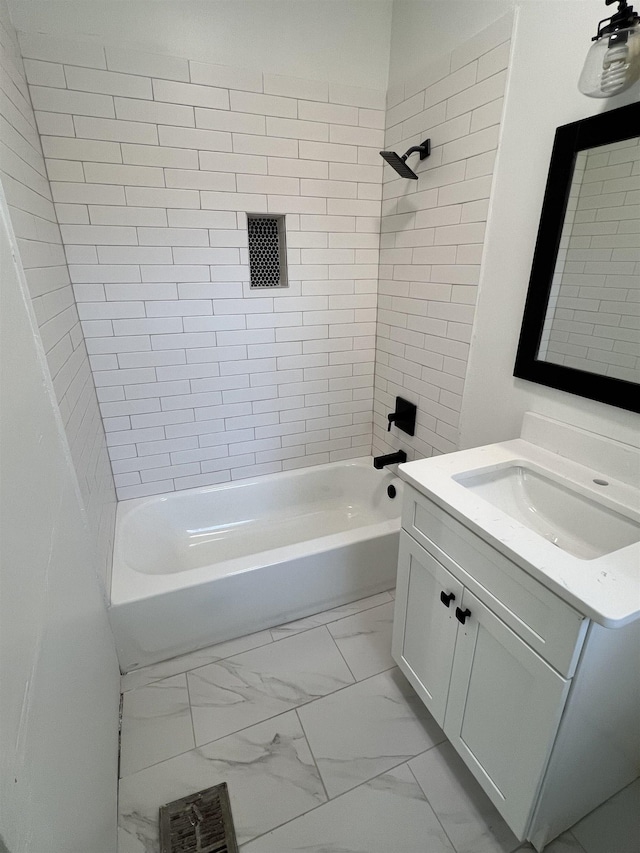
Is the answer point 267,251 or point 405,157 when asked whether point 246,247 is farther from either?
point 405,157

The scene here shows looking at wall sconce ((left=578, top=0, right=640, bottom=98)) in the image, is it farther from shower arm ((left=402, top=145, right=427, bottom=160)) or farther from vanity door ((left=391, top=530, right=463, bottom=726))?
vanity door ((left=391, top=530, right=463, bottom=726))

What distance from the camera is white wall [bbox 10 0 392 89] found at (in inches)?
59.7

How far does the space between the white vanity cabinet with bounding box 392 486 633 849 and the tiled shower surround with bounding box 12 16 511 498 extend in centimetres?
79

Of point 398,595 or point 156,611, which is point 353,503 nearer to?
point 398,595

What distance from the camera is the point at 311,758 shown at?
1.33 meters

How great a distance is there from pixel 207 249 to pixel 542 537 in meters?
1.80

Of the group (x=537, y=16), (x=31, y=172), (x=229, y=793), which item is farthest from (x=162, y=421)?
(x=537, y=16)

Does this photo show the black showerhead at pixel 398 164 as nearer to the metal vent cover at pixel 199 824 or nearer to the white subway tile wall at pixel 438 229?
the white subway tile wall at pixel 438 229

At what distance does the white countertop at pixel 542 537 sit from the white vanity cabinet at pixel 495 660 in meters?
0.05

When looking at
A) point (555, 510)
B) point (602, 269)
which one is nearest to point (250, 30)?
point (602, 269)

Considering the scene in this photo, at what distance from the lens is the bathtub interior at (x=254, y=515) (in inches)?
82.3

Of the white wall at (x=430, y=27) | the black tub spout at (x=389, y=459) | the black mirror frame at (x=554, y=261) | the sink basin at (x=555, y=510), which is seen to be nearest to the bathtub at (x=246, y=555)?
the black tub spout at (x=389, y=459)

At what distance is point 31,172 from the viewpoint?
1.37 meters

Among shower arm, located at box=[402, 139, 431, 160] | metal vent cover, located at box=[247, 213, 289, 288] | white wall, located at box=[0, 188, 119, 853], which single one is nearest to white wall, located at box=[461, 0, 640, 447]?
shower arm, located at box=[402, 139, 431, 160]
